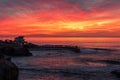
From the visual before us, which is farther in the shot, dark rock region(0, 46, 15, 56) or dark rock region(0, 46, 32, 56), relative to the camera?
dark rock region(0, 46, 32, 56)

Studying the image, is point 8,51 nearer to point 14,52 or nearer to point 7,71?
point 14,52

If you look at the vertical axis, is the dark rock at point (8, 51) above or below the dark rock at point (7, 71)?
above

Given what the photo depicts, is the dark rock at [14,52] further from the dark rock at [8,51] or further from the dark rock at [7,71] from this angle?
the dark rock at [7,71]

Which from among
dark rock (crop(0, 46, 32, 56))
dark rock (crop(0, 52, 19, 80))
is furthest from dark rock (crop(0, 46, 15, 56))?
dark rock (crop(0, 52, 19, 80))

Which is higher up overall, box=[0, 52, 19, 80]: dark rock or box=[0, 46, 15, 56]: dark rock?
box=[0, 46, 15, 56]: dark rock

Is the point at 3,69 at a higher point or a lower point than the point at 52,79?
higher

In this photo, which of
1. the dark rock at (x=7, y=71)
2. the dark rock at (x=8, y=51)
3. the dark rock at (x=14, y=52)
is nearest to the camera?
the dark rock at (x=7, y=71)

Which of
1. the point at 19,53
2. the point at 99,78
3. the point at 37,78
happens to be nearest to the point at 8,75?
the point at 37,78

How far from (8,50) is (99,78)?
43.0m

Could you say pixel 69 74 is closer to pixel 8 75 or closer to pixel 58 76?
pixel 58 76

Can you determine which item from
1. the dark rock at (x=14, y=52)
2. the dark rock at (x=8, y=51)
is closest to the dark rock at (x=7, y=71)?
the dark rock at (x=14, y=52)

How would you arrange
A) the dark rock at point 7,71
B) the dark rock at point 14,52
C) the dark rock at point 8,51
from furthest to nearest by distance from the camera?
the dark rock at point 14,52
the dark rock at point 8,51
the dark rock at point 7,71

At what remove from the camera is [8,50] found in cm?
7544

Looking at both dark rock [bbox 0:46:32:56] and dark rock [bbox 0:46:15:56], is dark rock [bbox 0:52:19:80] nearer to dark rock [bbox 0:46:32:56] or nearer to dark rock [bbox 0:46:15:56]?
dark rock [bbox 0:46:32:56]
